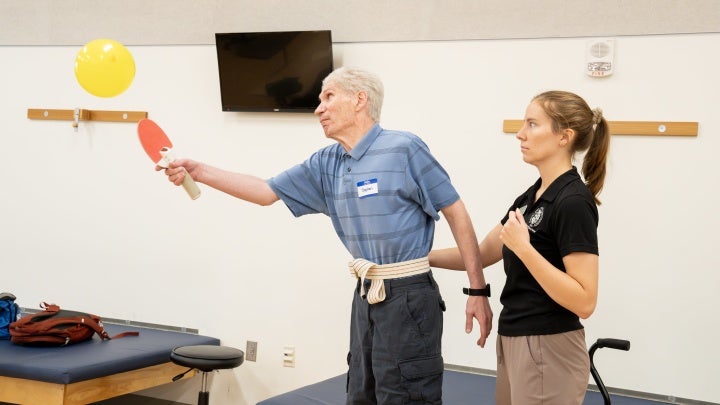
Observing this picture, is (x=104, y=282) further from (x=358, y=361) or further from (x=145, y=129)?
(x=358, y=361)

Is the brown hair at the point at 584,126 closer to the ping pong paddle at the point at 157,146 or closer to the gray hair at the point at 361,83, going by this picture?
the gray hair at the point at 361,83

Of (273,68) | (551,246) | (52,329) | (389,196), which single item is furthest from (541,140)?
(52,329)

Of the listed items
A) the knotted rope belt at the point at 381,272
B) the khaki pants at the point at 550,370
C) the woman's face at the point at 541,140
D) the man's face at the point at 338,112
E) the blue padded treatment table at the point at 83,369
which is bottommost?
the blue padded treatment table at the point at 83,369

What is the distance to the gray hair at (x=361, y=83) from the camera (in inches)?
110

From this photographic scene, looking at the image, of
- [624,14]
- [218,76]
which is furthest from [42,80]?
[624,14]

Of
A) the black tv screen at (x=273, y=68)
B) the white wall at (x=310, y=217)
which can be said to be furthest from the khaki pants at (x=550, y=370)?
the black tv screen at (x=273, y=68)

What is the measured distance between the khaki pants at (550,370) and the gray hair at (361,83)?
1.02 m

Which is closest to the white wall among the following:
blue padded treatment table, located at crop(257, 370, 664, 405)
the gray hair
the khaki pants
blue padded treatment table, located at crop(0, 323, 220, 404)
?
blue padded treatment table, located at crop(257, 370, 664, 405)

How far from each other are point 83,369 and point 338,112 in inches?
82.3

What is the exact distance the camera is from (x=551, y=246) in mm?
2188

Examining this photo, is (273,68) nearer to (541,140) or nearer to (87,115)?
(87,115)

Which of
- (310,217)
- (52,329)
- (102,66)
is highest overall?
(102,66)

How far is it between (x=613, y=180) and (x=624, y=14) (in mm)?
851

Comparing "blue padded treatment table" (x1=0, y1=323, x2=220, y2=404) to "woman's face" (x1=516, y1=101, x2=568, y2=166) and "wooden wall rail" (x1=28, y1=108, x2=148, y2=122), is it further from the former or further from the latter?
"woman's face" (x1=516, y1=101, x2=568, y2=166)
